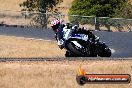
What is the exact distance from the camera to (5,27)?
41.4 metres

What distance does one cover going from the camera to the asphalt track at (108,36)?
28.3 metres

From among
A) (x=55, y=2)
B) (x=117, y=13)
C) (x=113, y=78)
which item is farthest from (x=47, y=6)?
(x=113, y=78)

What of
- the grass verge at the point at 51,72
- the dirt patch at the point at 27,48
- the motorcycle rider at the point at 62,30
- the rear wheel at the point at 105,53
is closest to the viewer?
the grass verge at the point at 51,72

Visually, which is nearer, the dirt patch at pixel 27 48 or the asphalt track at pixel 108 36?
the asphalt track at pixel 108 36

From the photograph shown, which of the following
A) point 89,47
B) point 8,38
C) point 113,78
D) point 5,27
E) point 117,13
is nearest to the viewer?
point 113,78

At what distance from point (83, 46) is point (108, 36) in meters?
11.0

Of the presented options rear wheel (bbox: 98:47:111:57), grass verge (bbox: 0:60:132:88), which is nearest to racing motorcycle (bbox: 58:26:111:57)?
rear wheel (bbox: 98:47:111:57)

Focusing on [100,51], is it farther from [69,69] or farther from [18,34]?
[18,34]

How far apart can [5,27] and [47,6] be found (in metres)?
11.3

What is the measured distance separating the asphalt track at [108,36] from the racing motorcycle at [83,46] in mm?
3869

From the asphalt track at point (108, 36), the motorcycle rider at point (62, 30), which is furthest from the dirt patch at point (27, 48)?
the motorcycle rider at point (62, 30)

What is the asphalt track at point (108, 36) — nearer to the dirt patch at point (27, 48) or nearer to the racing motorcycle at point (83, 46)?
the dirt patch at point (27, 48)

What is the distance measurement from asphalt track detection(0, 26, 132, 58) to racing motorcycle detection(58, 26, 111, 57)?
3.87m

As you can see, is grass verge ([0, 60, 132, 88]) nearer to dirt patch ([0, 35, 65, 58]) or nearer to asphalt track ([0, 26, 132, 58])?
asphalt track ([0, 26, 132, 58])
